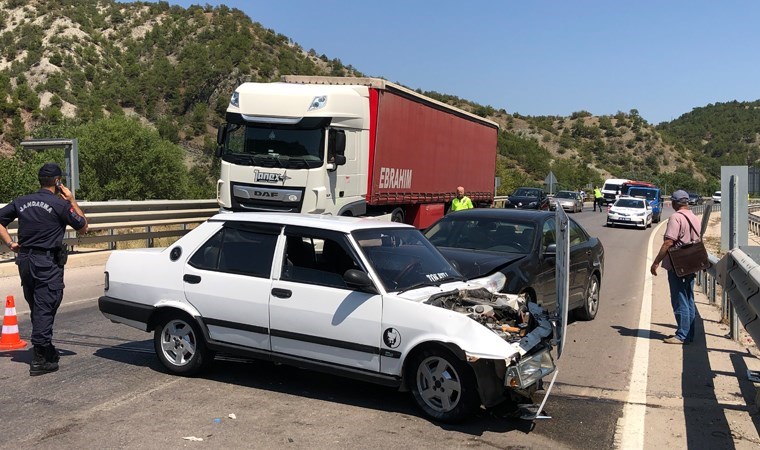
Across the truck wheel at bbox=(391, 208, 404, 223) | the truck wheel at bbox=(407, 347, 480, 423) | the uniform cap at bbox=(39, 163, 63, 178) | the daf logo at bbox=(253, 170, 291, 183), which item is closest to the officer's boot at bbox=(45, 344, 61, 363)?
the uniform cap at bbox=(39, 163, 63, 178)

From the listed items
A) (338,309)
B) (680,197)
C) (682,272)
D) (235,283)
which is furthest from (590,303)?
(235,283)

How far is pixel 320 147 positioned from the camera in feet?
44.7

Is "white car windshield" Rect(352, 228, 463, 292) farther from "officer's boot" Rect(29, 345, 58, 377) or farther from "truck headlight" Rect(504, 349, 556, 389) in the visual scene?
"officer's boot" Rect(29, 345, 58, 377)

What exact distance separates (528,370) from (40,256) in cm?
427

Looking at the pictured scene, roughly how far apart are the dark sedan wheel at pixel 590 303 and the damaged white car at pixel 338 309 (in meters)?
3.93

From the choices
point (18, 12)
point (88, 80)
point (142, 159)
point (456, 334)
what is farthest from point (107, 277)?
point (18, 12)

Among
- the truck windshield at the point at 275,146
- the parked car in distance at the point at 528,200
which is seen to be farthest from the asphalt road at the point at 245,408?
the parked car in distance at the point at 528,200

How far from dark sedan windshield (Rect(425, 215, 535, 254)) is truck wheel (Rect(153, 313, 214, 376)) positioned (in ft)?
11.8

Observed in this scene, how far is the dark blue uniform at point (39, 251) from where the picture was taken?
6.44m

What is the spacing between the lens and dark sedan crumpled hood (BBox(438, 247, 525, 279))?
7664 millimetres

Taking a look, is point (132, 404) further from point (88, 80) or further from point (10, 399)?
point (88, 80)

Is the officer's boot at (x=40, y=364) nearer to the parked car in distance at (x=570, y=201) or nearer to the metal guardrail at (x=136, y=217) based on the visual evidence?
the metal guardrail at (x=136, y=217)

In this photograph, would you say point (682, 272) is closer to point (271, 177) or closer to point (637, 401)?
point (637, 401)

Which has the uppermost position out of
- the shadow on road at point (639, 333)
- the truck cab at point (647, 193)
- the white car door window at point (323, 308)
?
the truck cab at point (647, 193)
